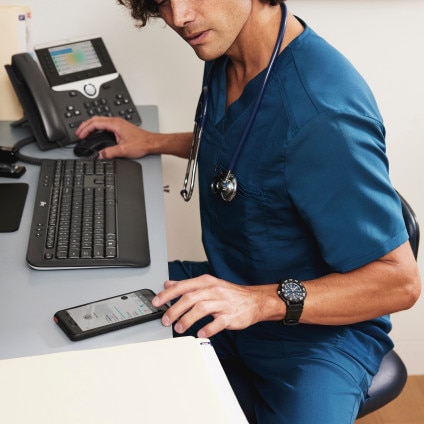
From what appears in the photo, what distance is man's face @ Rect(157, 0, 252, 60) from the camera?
112 cm

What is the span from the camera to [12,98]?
158 cm

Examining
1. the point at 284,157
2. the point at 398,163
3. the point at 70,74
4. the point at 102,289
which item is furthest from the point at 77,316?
the point at 398,163

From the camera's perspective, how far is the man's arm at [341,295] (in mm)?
973

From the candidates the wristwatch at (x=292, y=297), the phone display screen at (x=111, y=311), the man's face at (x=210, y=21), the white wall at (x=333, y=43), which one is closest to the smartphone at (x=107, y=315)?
the phone display screen at (x=111, y=311)

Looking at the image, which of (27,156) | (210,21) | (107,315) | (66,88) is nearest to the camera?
→ (107,315)

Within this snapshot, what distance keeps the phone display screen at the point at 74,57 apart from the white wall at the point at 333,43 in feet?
0.34

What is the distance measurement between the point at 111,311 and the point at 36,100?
66 cm

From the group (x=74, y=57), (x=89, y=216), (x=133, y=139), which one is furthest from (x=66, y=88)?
(x=89, y=216)

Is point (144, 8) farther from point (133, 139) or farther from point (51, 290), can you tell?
point (51, 290)

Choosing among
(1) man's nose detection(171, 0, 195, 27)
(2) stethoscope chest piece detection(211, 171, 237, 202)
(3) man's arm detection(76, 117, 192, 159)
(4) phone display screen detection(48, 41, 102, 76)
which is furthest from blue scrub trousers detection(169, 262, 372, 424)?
(4) phone display screen detection(48, 41, 102, 76)

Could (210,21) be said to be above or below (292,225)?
above

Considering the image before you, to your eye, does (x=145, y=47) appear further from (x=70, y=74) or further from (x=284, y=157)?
(x=284, y=157)

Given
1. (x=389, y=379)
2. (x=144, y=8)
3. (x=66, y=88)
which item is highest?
(x=144, y=8)

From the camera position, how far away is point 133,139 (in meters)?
1.45
